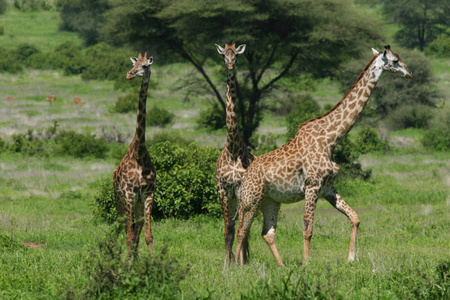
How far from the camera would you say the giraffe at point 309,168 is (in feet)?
28.8

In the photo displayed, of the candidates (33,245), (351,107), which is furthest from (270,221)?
(33,245)

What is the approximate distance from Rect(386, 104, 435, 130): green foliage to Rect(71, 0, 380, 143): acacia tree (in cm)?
624

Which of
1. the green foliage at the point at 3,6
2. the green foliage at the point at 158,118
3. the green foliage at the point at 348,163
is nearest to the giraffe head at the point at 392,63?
the green foliage at the point at 348,163

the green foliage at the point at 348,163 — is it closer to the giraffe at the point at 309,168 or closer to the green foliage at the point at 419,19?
the giraffe at the point at 309,168

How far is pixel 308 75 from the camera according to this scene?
97.7ft

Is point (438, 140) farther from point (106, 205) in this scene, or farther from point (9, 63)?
point (9, 63)

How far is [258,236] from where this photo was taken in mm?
11969

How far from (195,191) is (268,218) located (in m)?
4.98

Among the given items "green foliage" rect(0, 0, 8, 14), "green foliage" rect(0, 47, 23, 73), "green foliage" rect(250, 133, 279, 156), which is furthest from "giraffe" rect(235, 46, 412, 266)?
"green foliage" rect(0, 0, 8, 14)

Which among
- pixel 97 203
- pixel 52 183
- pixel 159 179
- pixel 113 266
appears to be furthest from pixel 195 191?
pixel 113 266

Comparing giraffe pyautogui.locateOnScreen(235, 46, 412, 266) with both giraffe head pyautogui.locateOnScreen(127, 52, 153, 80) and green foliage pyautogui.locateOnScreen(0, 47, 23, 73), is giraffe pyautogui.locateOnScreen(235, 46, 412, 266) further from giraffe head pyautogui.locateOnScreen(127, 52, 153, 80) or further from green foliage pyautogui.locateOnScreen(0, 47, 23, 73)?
green foliage pyautogui.locateOnScreen(0, 47, 23, 73)

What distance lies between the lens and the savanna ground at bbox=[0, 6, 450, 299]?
6746 millimetres

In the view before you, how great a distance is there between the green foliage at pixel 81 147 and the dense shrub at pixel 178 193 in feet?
33.7

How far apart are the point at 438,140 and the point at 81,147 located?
1412 cm
